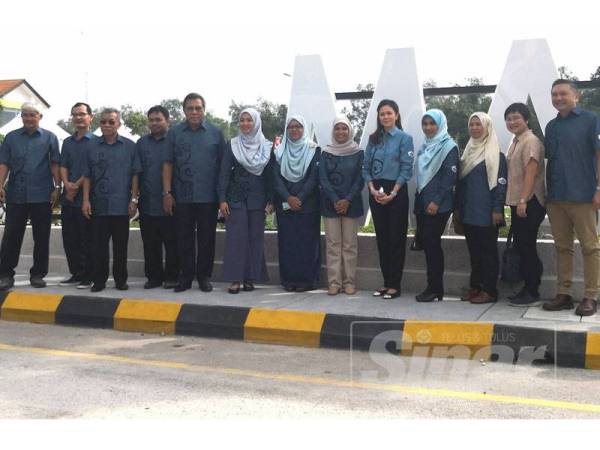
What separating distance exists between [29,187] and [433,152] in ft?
11.7

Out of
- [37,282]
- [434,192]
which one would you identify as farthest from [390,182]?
[37,282]

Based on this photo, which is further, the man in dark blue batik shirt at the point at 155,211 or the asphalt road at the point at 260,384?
the man in dark blue batik shirt at the point at 155,211

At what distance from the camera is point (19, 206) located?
6.57 metres

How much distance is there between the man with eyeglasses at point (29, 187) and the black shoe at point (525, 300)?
4.13m

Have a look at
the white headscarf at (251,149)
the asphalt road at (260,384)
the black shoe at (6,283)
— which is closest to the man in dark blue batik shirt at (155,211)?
the white headscarf at (251,149)

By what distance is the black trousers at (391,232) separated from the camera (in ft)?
19.1

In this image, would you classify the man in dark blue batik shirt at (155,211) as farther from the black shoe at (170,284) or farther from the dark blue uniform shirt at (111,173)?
the dark blue uniform shirt at (111,173)

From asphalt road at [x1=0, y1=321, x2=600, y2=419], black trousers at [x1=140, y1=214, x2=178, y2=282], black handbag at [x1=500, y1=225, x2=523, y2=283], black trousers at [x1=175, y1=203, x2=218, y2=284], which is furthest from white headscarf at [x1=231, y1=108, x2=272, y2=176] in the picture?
black handbag at [x1=500, y1=225, x2=523, y2=283]

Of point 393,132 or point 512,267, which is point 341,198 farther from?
point 512,267

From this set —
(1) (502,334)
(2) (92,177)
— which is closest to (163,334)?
(2) (92,177)

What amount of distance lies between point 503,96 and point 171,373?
4197 mm

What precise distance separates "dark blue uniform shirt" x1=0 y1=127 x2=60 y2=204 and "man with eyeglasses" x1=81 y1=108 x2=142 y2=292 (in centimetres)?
44

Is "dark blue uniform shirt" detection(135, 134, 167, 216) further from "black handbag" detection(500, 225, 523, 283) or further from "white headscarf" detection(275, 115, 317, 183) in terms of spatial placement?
"black handbag" detection(500, 225, 523, 283)

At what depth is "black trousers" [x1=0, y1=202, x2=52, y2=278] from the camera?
6582mm
